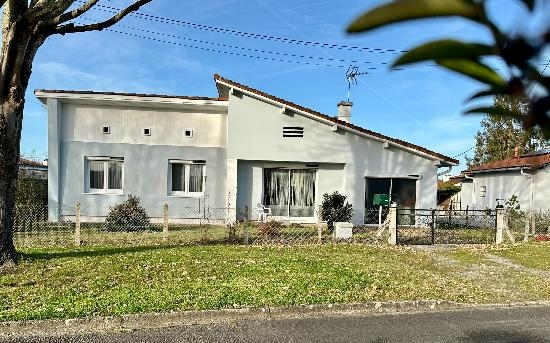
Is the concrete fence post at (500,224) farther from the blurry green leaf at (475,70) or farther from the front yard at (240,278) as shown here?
the blurry green leaf at (475,70)

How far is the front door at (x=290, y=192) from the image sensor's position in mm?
17297

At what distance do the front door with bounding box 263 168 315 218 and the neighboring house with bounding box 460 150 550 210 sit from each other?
27.5 feet

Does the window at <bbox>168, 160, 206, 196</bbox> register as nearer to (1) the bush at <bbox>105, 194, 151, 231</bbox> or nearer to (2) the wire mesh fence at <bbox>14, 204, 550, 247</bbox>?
(2) the wire mesh fence at <bbox>14, 204, 550, 247</bbox>

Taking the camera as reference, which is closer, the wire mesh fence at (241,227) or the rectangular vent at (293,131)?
the wire mesh fence at (241,227)

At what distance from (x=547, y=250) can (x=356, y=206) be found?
6502 mm

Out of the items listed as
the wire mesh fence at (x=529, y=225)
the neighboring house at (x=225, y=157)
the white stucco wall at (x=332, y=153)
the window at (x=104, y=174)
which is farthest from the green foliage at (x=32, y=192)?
the wire mesh fence at (x=529, y=225)

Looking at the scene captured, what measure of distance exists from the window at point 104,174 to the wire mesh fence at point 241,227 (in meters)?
0.81

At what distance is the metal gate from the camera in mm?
13453

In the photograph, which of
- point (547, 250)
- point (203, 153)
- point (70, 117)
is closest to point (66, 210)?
point (70, 117)

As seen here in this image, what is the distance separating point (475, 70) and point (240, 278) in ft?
24.1

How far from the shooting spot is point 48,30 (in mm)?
7934

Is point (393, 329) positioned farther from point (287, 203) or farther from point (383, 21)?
point (287, 203)

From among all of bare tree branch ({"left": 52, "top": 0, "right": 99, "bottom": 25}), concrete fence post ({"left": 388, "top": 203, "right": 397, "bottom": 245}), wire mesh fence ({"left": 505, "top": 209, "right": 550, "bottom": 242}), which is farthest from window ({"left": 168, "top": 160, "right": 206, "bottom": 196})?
wire mesh fence ({"left": 505, "top": 209, "right": 550, "bottom": 242})

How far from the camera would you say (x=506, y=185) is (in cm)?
2356
